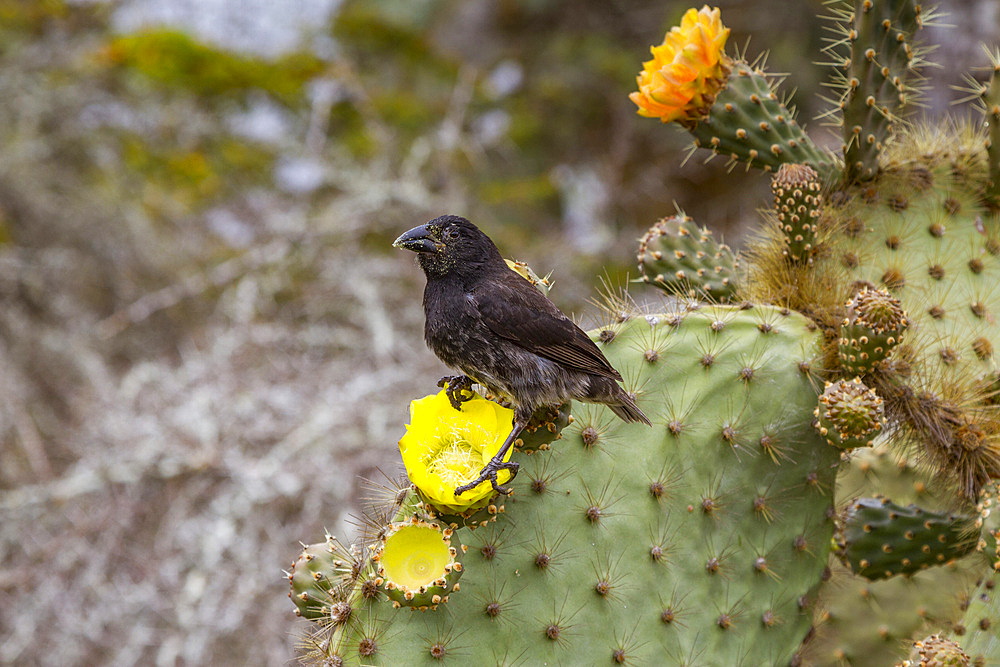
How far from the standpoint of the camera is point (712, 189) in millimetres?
6352

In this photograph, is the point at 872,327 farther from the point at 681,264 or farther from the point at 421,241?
the point at 421,241

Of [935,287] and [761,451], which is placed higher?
[935,287]

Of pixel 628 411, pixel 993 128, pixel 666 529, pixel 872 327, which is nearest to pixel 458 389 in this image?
pixel 628 411

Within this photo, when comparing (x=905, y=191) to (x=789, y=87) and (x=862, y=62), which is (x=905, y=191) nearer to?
(x=862, y=62)

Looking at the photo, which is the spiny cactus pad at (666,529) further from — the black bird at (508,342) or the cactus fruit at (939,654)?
the cactus fruit at (939,654)

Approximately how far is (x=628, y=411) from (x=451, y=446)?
16.0 inches

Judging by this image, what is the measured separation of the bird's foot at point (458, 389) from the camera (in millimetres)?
1602

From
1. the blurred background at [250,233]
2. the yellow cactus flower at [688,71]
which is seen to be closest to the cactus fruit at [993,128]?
the yellow cactus flower at [688,71]

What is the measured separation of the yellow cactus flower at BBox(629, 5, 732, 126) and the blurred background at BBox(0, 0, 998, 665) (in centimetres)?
57

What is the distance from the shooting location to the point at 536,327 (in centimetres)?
171

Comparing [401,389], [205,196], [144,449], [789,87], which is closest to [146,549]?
[144,449]

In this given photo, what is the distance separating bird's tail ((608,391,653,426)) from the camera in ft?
5.56

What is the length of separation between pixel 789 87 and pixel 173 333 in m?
4.51

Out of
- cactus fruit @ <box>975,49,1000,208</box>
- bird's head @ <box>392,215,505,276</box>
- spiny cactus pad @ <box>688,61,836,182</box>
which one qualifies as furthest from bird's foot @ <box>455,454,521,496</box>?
cactus fruit @ <box>975,49,1000,208</box>
